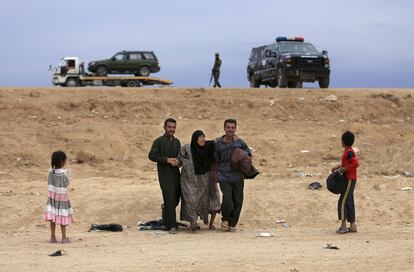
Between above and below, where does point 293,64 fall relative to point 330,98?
above

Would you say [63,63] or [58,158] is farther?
[63,63]

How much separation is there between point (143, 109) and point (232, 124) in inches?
444

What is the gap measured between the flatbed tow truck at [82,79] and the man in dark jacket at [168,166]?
62.6 ft

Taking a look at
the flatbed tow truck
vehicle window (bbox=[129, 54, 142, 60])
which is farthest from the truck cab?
vehicle window (bbox=[129, 54, 142, 60])

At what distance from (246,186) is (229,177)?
3.85 m

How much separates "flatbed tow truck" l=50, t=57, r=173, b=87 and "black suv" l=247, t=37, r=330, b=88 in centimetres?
474

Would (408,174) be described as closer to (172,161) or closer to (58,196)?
(172,161)

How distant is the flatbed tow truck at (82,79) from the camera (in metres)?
30.5

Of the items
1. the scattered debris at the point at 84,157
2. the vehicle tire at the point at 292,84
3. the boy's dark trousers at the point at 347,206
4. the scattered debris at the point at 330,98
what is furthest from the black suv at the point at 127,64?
the boy's dark trousers at the point at 347,206

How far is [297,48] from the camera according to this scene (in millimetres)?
27172

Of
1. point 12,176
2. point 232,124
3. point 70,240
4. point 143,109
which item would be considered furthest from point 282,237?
point 143,109

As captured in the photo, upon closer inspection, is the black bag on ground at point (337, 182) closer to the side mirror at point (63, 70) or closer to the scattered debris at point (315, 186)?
the scattered debris at point (315, 186)

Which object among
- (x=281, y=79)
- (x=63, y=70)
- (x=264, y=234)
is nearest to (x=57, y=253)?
(x=264, y=234)

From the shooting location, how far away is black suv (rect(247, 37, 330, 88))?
26.2 metres
